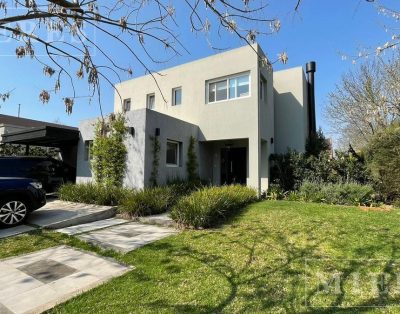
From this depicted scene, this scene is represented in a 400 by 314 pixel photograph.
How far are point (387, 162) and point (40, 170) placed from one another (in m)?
14.2

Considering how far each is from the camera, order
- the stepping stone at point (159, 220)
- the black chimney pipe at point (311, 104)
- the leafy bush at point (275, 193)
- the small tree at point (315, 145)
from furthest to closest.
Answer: the black chimney pipe at point (311, 104) → the small tree at point (315, 145) → the leafy bush at point (275, 193) → the stepping stone at point (159, 220)

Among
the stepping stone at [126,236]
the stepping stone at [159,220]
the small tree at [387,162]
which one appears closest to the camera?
the stepping stone at [126,236]

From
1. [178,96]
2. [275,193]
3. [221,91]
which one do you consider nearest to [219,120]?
[221,91]

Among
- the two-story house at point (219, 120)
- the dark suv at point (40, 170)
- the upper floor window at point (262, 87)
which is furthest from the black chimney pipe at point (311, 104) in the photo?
the dark suv at point (40, 170)

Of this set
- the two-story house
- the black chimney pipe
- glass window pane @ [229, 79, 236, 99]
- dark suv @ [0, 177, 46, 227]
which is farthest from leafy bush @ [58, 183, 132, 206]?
the black chimney pipe

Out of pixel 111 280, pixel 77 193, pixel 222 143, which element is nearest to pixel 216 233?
pixel 111 280

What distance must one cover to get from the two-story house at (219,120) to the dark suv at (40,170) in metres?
0.98

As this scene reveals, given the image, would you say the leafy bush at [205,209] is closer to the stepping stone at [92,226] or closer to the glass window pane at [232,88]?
the stepping stone at [92,226]

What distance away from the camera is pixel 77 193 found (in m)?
10.7

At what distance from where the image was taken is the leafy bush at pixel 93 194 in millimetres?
10000

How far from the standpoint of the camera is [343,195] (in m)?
10.4

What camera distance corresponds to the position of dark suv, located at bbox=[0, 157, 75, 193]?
33.0 ft

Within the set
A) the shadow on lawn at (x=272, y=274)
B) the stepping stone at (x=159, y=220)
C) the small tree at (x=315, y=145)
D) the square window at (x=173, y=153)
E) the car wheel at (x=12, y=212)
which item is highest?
the small tree at (x=315, y=145)

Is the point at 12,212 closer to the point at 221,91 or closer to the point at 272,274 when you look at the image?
the point at 272,274
